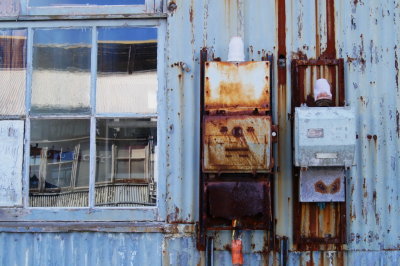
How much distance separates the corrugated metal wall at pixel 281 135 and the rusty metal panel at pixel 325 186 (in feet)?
0.43

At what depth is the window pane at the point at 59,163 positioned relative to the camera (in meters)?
3.84

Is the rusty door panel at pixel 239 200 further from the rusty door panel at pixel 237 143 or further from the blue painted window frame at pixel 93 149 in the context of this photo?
the blue painted window frame at pixel 93 149

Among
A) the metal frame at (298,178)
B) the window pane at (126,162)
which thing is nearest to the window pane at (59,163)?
the window pane at (126,162)

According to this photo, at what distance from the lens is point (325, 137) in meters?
3.42

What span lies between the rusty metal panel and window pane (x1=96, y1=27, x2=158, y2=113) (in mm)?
1287

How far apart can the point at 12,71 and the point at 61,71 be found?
0.39 m

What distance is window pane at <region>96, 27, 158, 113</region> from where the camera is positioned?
152 inches

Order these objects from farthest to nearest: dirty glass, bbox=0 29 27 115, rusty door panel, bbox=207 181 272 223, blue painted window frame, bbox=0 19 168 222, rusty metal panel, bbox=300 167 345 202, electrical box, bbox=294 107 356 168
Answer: dirty glass, bbox=0 29 27 115, blue painted window frame, bbox=0 19 168 222, rusty metal panel, bbox=300 167 345 202, rusty door panel, bbox=207 181 272 223, electrical box, bbox=294 107 356 168

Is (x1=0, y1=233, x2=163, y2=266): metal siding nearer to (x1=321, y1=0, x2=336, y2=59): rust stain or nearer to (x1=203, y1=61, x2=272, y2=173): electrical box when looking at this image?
(x1=203, y1=61, x2=272, y2=173): electrical box

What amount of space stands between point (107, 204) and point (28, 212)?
1.98ft

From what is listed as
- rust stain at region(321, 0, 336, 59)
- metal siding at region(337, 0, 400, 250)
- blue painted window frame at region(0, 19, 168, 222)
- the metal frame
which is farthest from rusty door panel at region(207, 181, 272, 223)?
rust stain at region(321, 0, 336, 59)

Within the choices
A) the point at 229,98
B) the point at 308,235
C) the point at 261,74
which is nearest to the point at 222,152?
the point at 229,98

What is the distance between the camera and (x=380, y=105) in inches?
149

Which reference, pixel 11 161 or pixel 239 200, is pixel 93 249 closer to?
pixel 11 161
